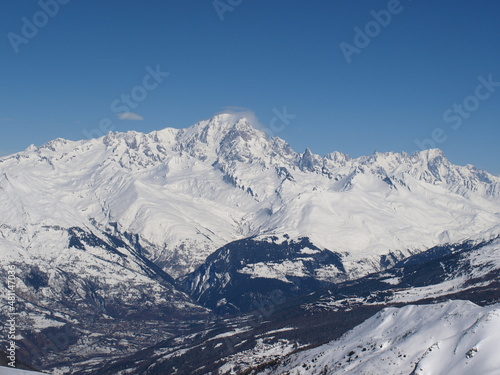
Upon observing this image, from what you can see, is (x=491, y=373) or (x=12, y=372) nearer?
(x=12, y=372)

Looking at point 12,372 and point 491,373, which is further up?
point 12,372
